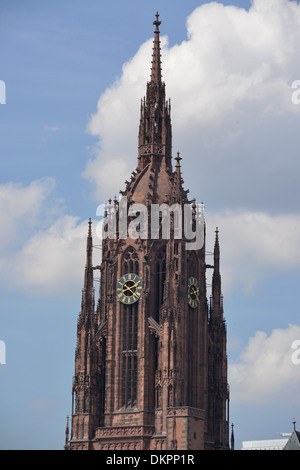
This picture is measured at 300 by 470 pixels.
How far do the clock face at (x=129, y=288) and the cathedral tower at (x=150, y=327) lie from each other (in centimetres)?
11

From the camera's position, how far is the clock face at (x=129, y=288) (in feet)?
573

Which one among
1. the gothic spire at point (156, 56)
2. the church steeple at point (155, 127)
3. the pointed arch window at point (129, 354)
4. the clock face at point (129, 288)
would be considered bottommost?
the pointed arch window at point (129, 354)

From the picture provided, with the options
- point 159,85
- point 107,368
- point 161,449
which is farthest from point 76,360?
point 159,85

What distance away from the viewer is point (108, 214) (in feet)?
590

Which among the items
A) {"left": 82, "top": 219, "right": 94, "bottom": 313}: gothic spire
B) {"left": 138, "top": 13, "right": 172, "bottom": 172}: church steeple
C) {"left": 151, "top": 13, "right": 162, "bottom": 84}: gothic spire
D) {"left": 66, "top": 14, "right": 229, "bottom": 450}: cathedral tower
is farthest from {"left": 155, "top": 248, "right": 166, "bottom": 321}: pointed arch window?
{"left": 151, "top": 13, "right": 162, "bottom": 84}: gothic spire

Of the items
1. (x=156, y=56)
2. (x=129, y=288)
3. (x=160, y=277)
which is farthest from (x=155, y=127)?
(x=129, y=288)

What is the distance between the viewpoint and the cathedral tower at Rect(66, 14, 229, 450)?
170750mm

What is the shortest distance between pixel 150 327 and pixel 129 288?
5.23 meters

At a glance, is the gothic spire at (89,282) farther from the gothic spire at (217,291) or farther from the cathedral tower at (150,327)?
the gothic spire at (217,291)

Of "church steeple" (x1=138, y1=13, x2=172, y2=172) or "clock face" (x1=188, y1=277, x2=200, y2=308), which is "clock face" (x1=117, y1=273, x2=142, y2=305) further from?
"church steeple" (x1=138, y1=13, x2=172, y2=172)

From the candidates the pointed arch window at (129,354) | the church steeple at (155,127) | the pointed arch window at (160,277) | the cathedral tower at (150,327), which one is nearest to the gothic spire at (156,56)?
the church steeple at (155,127)

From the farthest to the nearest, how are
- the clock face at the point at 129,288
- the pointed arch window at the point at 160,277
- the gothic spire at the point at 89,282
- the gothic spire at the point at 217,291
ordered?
the gothic spire at the point at 217,291 < the gothic spire at the point at 89,282 < the clock face at the point at 129,288 < the pointed arch window at the point at 160,277
